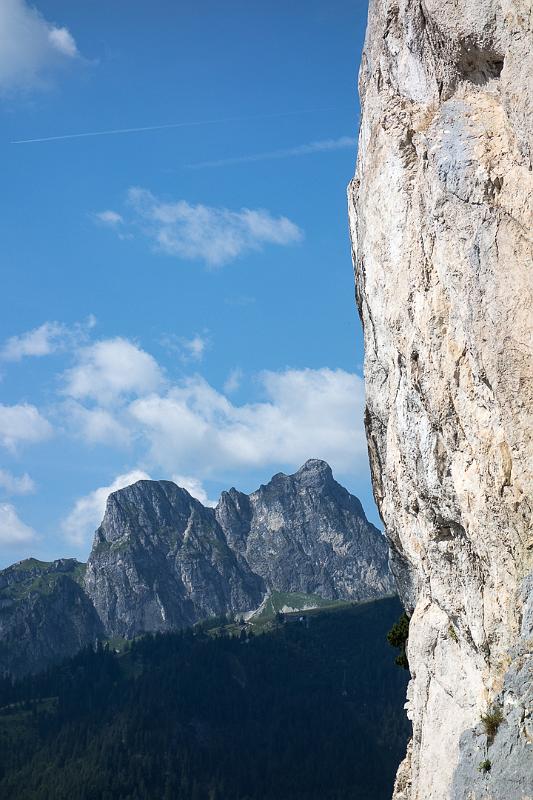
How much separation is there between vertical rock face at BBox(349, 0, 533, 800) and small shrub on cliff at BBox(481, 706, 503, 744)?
0.64 ft

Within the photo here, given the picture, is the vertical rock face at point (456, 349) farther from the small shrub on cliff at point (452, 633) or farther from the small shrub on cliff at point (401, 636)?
the small shrub on cliff at point (401, 636)

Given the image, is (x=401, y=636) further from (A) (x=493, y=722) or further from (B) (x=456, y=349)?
(B) (x=456, y=349)

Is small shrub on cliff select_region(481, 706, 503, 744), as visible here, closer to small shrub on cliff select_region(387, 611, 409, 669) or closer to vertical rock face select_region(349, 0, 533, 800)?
vertical rock face select_region(349, 0, 533, 800)

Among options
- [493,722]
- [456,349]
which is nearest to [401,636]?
[493,722]

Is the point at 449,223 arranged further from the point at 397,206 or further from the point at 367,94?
the point at 367,94

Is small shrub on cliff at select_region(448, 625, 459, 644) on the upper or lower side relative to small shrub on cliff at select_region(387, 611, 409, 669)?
lower

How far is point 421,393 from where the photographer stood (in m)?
33.6

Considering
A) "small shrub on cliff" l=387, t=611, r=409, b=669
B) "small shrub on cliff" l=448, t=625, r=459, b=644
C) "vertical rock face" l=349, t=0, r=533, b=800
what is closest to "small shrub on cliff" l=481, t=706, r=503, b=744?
"vertical rock face" l=349, t=0, r=533, b=800

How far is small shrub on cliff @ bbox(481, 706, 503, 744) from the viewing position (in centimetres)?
2800

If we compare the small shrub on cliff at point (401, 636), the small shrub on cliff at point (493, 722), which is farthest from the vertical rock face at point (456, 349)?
the small shrub on cliff at point (401, 636)

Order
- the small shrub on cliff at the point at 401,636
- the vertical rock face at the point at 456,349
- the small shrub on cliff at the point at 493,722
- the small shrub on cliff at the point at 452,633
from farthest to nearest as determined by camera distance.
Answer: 1. the small shrub on cliff at the point at 401,636
2. the small shrub on cliff at the point at 452,633
3. the vertical rock face at the point at 456,349
4. the small shrub on cliff at the point at 493,722

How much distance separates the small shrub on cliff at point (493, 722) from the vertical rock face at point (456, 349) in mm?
196

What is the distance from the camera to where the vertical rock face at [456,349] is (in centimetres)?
2834

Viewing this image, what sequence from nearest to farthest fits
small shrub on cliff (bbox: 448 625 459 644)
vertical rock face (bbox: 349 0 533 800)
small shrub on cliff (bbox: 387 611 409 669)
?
vertical rock face (bbox: 349 0 533 800), small shrub on cliff (bbox: 448 625 459 644), small shrub on cliff (bbox: 387 611 409 669)
